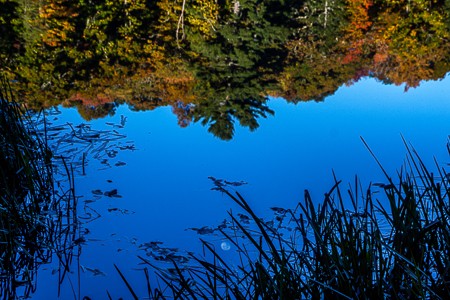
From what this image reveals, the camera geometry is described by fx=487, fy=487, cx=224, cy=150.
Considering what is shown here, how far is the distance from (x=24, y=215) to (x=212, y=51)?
287 inches

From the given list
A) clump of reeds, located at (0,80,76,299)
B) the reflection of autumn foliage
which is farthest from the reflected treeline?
clump of reeds, located at (0,80,76,299)

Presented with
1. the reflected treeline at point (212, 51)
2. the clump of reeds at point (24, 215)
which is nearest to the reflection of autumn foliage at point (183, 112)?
the reflected treeline at point (212, 51)

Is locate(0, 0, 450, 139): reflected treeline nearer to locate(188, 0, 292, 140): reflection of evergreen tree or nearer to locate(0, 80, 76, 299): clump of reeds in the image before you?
locate(188, 0, 292, 140): reflection of evergreen tree

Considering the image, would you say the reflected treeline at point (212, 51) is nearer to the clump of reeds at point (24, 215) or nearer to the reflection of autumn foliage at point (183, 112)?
the reflection of autumn foliage at point (183, 112)

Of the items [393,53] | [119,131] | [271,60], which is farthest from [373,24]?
[119,131]

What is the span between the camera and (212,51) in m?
9.55

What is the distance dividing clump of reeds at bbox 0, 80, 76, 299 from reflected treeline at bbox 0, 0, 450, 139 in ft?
8.31

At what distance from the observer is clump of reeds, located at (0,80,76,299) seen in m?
2.44

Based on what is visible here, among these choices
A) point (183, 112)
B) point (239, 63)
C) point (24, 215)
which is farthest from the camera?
point (239, 63)

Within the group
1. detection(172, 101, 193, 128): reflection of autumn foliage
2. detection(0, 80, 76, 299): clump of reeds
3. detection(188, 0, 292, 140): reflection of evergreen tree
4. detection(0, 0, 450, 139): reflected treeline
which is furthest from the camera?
detection(0, 0, 450, 139): reflected treeline

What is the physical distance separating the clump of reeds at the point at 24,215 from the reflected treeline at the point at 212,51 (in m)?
2.53

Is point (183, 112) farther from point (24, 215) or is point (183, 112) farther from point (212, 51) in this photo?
point (24, 215)

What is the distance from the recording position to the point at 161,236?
10.5 feet

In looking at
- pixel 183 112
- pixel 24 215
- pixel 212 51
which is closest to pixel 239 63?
pixel 212 51
